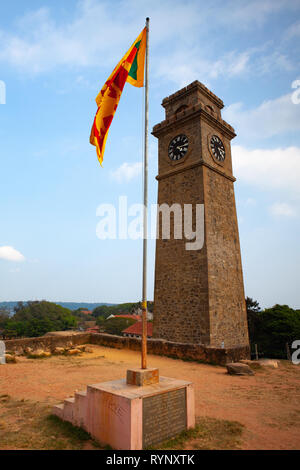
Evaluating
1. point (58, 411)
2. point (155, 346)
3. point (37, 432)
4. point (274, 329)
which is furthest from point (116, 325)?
point (37, 432)

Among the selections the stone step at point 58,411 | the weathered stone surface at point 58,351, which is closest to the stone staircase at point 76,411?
the stone step at point 58,411

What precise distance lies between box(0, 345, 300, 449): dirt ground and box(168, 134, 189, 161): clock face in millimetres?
10932

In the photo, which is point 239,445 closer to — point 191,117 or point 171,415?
point 171,415

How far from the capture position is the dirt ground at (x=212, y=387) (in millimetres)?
4535

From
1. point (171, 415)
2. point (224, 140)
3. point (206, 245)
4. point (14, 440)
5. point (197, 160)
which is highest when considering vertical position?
point (224, 140)

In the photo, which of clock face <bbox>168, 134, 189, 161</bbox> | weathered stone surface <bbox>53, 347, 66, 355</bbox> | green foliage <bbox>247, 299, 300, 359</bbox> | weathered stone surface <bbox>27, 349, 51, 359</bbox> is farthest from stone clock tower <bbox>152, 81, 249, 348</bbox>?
green foliage <bbox>247, 299, 300, 359</bbox>

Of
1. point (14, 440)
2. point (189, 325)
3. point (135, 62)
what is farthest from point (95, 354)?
point (135, 62)

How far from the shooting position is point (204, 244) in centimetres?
1387

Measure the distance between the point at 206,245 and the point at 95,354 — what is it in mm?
7146

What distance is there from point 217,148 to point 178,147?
234 cm

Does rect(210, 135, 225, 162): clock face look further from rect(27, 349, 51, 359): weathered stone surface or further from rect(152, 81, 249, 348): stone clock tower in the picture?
rect(27, 349, 51, 359): weathered stone surface

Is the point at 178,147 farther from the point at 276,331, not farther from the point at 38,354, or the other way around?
the point at 276,331

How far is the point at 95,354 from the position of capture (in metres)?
11.8

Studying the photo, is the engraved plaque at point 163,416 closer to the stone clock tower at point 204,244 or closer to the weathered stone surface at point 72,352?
the weathered stone surface at point 72,352
